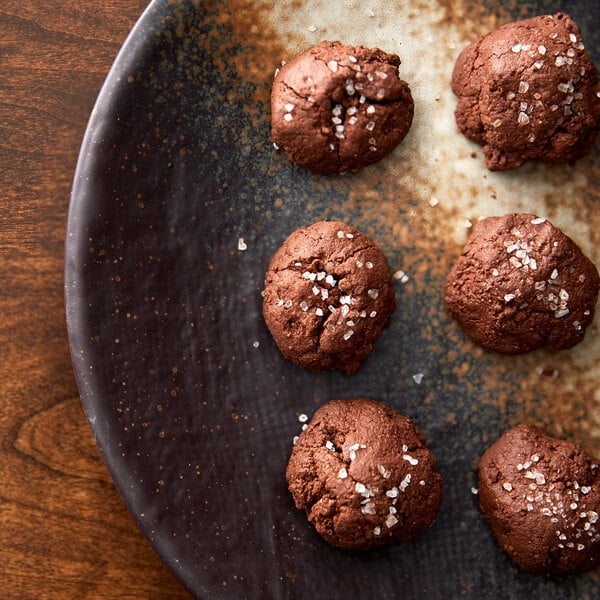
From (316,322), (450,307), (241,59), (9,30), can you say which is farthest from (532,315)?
(9,30)

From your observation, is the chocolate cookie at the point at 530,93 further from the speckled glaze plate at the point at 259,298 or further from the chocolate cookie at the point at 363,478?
the chocolate cookie at the point at 363,478

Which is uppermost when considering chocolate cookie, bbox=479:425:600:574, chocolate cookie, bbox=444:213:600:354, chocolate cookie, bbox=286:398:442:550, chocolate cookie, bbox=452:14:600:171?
chocolate cookie, bbox=452:14:600:171

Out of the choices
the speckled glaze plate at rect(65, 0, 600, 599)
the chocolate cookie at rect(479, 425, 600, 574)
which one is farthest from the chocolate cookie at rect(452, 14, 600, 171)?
the chocolate cookie at rect(479, 425, 600, 574)

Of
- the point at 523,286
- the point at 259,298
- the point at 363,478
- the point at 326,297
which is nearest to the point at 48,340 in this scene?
the point at 259,298

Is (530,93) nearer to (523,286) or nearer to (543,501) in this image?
(523,286)

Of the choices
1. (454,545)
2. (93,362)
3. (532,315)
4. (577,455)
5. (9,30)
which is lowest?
(454,545)

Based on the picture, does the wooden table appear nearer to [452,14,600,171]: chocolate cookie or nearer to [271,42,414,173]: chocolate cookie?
[271,42,414,173]: chocolate cookie

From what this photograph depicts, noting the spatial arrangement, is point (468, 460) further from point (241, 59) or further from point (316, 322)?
point (241, 59)
